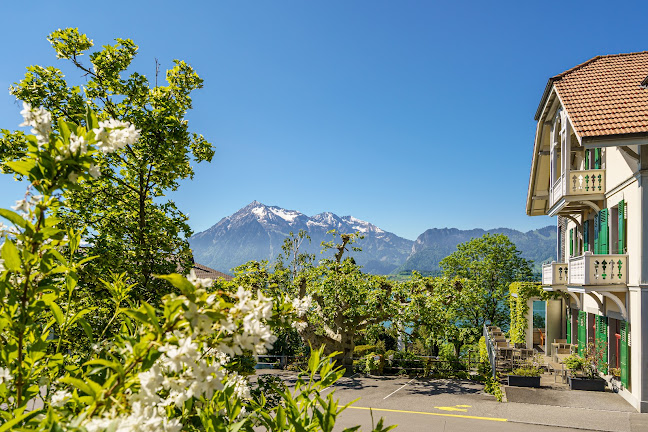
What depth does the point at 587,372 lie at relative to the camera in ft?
50.1

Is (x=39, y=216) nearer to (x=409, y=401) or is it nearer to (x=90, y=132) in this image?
(x=90, y=132)

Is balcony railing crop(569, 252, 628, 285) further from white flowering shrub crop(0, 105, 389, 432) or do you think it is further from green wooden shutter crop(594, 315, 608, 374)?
white flowering shrub crop(0, 105, 389, 432)

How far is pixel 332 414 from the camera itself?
7.36 feet

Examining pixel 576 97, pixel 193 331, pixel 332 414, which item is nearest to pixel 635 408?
pixel 576 97

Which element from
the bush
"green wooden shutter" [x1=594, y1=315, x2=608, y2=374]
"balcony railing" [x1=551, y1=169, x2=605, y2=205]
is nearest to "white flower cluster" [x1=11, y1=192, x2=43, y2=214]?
"balcony railing" [x1=551, y1=169, x2=605, y2=205]

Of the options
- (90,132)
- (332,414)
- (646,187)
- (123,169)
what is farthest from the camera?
(646,187)

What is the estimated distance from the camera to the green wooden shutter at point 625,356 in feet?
43.9

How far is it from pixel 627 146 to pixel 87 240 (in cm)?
1351

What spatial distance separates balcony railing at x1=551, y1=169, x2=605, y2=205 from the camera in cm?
1552

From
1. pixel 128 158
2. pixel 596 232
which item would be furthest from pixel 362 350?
pixel 128 158

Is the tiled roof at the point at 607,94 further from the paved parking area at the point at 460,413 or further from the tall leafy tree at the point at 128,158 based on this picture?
the tall leafy tree at the point at 128,158

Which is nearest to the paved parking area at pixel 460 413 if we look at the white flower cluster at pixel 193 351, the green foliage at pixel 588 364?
the green foliage at pixel 588 364

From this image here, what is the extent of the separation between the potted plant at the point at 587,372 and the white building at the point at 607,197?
0.38 metres

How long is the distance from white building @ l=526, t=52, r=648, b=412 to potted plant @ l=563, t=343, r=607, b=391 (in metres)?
0.38
